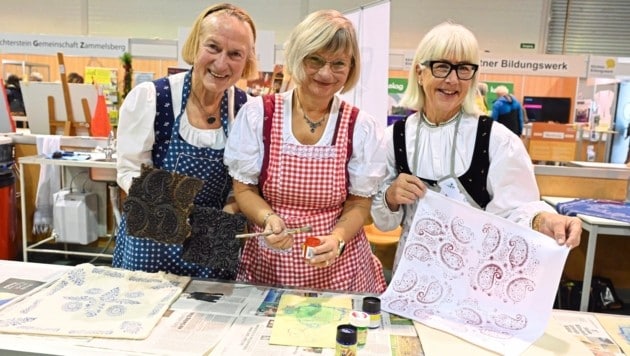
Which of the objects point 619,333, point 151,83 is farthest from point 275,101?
point 619,333

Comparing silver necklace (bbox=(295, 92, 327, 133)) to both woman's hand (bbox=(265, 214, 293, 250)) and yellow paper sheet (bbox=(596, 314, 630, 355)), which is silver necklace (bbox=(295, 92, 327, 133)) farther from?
yellow paper sheet (bbox=(596, 314, 630, 355))

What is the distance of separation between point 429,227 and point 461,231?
0.30 ft

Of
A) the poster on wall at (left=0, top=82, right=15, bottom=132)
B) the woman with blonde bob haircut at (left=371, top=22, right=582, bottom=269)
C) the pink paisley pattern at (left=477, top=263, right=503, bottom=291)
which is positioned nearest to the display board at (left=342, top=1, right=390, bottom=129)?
the woman with blonde bob haircut at (left=371, top=22, right=582, bottom=269)

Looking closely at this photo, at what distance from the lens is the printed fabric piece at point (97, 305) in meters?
1.17

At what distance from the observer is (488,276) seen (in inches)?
53.2

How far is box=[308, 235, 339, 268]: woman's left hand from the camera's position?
1323 mm

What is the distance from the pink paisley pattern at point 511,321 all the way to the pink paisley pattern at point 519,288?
1.8 inches

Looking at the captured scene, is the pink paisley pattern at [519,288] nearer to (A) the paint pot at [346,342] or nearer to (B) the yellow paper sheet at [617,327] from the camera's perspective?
(B) the yellow paper sheet at [617,327]

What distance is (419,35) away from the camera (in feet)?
30.9

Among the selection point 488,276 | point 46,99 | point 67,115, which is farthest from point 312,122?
point 46,99

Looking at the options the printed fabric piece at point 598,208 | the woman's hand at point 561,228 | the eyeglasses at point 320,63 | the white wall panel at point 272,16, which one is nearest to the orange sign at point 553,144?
the printed fabric piece at point 598,208

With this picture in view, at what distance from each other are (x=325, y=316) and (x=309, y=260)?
0.49 ft

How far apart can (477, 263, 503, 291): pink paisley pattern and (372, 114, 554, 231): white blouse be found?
171 millimetres

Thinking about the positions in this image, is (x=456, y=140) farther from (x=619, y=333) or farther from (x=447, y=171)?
(x=619, y=333)
